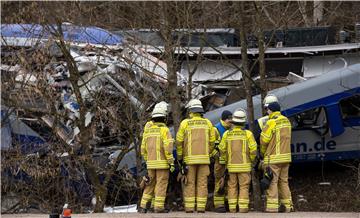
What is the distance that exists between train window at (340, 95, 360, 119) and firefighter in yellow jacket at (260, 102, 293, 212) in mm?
3293

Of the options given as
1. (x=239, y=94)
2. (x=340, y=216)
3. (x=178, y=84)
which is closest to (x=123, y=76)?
(x=178, y=84)

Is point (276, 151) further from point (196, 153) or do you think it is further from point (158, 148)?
point (158, 148)

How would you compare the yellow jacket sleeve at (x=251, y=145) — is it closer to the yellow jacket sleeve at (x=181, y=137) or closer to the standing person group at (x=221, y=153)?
the standing person group at (x=221, y=153)

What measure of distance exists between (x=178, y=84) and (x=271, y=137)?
3.76m

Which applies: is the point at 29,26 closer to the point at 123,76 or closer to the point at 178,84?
the point at 123,76

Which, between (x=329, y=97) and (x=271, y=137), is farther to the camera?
(x=329, y=97)

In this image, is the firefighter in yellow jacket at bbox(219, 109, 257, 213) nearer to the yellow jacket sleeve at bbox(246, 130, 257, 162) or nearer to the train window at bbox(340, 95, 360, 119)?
the yellow jacket sleeve at bbox(246, 130, 257, 162)

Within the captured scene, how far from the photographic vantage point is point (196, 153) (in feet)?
33.3

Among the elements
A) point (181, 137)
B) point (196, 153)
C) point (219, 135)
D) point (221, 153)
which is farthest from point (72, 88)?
point (221, 153)

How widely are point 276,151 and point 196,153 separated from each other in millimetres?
1300

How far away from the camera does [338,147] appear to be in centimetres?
1314

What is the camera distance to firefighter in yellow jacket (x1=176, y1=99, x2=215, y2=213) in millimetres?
10125

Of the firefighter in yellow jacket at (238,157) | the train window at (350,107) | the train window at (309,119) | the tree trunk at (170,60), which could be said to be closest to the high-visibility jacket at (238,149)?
the firefighter in yellow jacket at (238,157)

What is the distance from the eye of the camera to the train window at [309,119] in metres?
13.3
